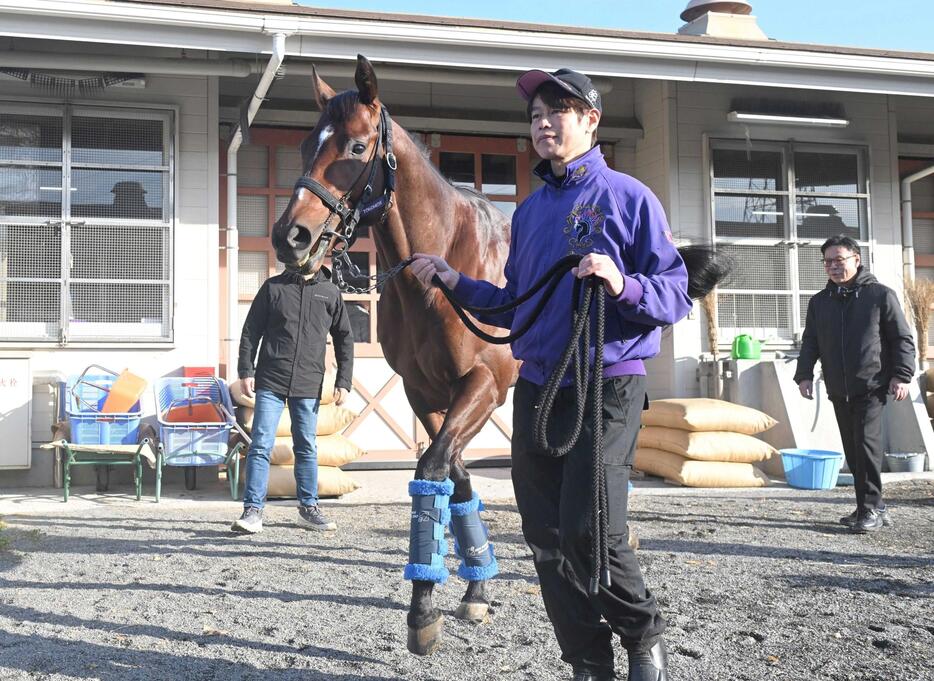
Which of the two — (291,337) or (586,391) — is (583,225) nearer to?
(586,391)

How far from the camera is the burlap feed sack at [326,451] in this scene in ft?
23.4

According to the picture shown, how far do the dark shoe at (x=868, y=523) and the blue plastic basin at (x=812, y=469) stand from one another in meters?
1.95

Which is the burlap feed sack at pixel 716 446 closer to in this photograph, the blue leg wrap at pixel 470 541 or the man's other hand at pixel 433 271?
the blue leg wrap at pixel 470 541

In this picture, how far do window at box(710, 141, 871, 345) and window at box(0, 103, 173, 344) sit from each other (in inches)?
225

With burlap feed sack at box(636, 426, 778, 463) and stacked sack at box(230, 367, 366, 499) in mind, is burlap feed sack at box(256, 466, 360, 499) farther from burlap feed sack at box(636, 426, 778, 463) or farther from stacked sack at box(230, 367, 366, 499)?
burlap feed sack at box(636, 426, 778, 463)

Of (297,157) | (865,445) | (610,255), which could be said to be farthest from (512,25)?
(610,255)

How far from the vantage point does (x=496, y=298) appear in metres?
2.87

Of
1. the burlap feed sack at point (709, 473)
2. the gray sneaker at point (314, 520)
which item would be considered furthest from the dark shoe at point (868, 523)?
the gray sneaker at point (314, 520)

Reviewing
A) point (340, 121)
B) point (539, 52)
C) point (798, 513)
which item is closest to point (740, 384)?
point (798, 513)

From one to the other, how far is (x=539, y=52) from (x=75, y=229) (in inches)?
175

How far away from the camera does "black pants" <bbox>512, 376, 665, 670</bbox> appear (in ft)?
7.82

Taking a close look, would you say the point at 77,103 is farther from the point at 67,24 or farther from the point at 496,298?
the point at 496,298

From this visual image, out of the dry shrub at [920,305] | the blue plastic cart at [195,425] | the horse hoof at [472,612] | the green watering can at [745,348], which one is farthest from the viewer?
the dry shrub at [920,305]

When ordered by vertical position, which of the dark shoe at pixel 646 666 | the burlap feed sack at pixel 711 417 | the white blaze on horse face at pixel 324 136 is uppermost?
the white blaze on horse face at pixel 324 136
